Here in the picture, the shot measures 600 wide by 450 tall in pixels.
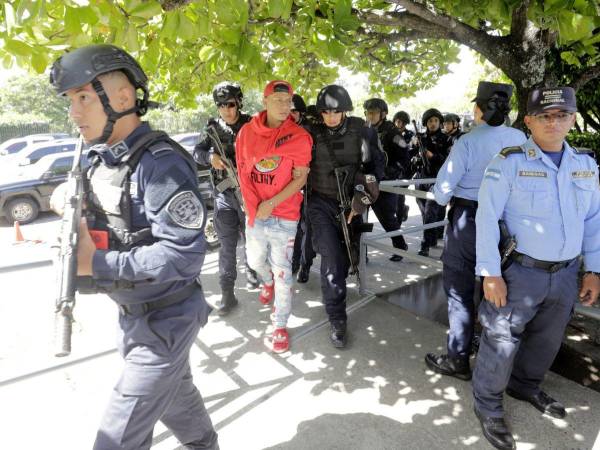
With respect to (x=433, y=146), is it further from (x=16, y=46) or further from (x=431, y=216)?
(x=16, y=46)

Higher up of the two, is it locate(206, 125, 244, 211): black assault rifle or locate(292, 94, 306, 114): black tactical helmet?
locate(292, 94, 306, 114): black tactical helmet

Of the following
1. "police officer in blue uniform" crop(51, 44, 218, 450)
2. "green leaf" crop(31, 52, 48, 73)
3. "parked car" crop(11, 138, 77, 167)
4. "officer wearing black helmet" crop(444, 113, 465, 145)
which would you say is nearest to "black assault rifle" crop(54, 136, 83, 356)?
"police officer in blue uniform" crop(51, 44, 218, 450)

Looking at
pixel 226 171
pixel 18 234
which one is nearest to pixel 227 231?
pixel 226 171

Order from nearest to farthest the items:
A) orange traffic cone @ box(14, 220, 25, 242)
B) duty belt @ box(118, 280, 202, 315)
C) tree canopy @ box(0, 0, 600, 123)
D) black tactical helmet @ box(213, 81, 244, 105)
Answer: duty belt @ box(118, 280, 202, 315) < tree canopy @ box(0, 0, 600, 123) < black tactical helmet @ box(213, 81, 244, 105) < orange traffic cone @ box(14, 220, 25, 242)

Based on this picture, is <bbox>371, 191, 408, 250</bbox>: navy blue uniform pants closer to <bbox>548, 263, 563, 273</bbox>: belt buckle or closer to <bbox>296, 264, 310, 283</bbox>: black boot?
<bbox>296, 264, 310, 283</bbox>: black boot

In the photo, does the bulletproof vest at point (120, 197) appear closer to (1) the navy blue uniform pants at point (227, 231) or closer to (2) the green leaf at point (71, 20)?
(2) the green leaf at point (71, 20)

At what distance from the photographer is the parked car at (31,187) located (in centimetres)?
909

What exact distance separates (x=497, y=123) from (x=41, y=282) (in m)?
5.17

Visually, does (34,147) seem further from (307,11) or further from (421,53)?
(307,11)

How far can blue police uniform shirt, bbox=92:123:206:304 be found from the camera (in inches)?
61.2

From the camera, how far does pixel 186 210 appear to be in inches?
63.1

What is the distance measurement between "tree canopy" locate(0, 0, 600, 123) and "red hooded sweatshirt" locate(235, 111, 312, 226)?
0.53 metres

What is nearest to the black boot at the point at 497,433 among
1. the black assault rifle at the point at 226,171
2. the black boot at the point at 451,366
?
the black boot at the point at 451,366

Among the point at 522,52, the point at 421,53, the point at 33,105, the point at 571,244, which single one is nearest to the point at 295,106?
the point at 522,52
